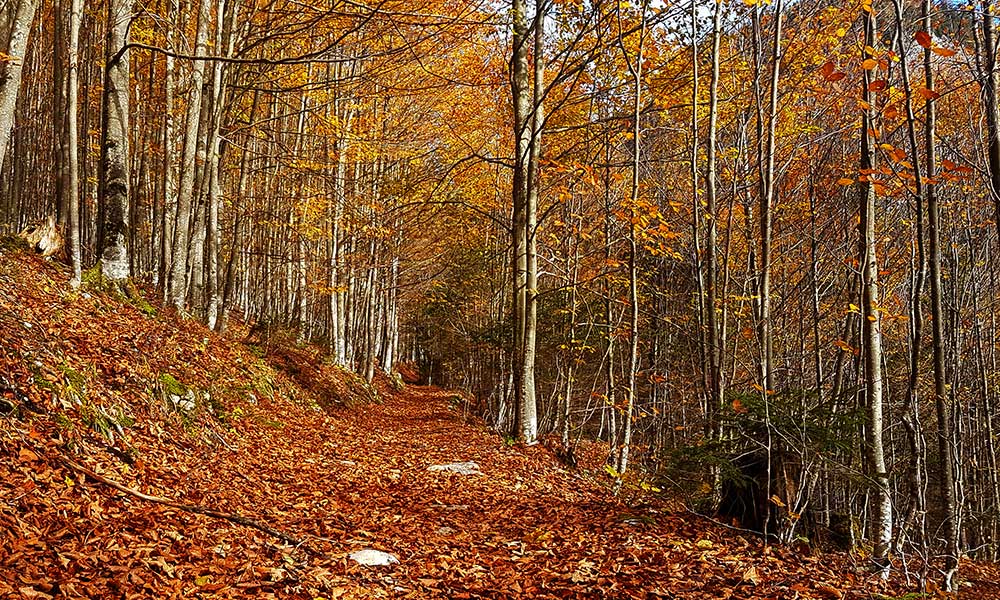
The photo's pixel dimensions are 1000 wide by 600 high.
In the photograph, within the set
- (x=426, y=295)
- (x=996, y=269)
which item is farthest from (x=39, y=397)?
(x=426, y=295)

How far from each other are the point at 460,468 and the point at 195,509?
420cm

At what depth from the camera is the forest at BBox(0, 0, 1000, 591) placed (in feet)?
17.8

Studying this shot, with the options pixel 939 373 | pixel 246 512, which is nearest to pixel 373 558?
pixel 246 512

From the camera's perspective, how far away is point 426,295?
26.1 metres

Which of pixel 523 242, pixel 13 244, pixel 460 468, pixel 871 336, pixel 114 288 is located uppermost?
pixel 523 242

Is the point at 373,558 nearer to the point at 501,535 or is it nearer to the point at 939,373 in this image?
the point at 501,535

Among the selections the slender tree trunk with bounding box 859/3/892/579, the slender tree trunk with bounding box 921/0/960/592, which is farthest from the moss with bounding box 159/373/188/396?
the slender tree trunk with bounding box 921/0/960/592

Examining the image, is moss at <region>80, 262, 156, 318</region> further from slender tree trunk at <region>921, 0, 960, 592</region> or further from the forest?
slender tree trunk at <region>921, 0, 960, 592</region>

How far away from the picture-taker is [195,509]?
4320 mm

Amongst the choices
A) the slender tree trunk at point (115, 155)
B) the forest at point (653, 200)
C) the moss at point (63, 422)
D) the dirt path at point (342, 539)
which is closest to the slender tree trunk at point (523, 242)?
the forest at point (653, 200)

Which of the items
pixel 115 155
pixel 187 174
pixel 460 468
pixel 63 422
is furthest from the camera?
pixel 187 174

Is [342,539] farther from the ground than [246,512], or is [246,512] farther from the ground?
[246,512]

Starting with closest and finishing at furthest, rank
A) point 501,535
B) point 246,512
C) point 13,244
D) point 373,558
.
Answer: point 373,558, point 246,512, point 501,535, point 13,244

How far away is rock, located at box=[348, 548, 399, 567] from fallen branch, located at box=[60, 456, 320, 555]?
29cm
